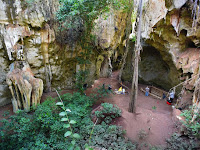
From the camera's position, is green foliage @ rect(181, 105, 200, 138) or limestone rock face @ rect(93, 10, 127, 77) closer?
green foliage @ rect(181, 105, 200, 138)

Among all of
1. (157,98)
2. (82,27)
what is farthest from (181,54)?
(82,27)

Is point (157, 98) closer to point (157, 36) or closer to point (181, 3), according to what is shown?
point (157, 36)

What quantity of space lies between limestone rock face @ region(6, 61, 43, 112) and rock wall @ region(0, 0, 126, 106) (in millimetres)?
784

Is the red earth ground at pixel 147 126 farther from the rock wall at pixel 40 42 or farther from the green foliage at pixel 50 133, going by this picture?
the rock wall at pixel 40 42

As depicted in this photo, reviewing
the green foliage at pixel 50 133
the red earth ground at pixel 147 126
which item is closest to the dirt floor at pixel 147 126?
the red earth ground at pixel 147 126

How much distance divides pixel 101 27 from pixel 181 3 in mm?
6006

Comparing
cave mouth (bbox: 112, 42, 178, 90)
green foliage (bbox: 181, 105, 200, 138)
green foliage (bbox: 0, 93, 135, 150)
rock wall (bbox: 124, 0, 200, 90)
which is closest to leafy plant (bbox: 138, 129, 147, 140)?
green foliage (bbox: 0, 93, 135, 150)

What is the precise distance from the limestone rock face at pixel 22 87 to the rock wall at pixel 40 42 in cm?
78

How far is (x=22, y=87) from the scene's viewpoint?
6562 mm

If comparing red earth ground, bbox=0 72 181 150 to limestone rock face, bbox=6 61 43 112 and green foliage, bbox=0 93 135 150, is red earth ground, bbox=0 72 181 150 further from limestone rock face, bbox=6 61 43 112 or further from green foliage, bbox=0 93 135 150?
limestone rock face, bbox=6 61 43 112

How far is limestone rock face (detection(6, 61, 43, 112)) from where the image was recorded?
21.5 ft

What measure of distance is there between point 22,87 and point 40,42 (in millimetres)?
2933

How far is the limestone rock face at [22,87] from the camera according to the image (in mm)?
6559

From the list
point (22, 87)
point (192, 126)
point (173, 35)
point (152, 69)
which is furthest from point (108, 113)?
point (152, 69)
